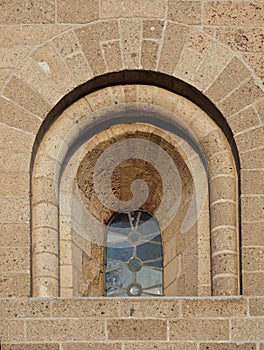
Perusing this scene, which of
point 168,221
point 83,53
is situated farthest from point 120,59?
point 168,221

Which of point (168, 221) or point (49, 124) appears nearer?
point (49, 124)

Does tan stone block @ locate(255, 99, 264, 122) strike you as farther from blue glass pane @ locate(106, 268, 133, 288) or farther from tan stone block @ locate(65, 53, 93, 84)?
blue glass pane @ locate(106, 268, 133, 288)

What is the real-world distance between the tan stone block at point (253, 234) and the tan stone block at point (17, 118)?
63.5 inches

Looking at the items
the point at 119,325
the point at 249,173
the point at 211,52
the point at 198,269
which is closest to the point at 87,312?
the point at 119,325

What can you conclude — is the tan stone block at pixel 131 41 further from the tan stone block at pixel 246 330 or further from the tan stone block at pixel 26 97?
the tan stone block at pixel 246 330

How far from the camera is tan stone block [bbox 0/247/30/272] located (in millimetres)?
7574

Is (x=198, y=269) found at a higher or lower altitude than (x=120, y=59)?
lower

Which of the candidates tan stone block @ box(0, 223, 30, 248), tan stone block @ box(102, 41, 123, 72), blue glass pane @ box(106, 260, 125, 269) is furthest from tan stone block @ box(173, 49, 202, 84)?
blue glass pane @ box(106, 260, 125, 269)

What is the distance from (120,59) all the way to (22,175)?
1.07 meters

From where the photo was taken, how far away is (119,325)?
297 inches

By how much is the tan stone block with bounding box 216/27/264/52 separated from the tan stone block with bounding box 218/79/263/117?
1.06ft

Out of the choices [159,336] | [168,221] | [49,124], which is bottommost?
[159,336]

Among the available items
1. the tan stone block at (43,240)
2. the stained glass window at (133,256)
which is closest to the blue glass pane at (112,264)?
the stained glass window at (133,256)

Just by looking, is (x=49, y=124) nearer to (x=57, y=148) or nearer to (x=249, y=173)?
(x=57, y=148)
